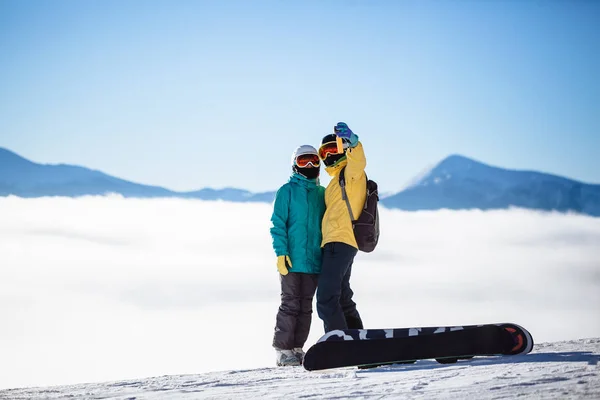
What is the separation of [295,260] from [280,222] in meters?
0.41

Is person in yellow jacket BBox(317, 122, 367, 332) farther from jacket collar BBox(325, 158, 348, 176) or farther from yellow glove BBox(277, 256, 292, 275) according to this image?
yellow glove BBox(277, 256, 292, 275)

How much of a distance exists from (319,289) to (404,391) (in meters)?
2.23

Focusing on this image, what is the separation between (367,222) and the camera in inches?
236

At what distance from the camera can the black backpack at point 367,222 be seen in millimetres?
5965

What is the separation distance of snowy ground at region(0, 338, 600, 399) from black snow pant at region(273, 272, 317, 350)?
498 millimetres

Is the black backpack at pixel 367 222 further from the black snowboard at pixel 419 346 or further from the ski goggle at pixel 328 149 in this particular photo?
the black snowboard at pixel 419 346

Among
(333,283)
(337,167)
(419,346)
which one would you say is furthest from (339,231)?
(419,346)

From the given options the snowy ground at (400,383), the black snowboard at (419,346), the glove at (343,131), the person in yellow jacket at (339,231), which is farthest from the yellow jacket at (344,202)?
the snowy ground at (400,383)

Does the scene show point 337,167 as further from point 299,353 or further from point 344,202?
point 299,353

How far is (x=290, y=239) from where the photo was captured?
629 cm

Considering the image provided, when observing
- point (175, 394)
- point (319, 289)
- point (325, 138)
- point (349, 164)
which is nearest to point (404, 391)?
point (175, 394)

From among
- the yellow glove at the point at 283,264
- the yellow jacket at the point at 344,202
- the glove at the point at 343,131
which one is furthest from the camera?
the yellow glove at the point at 283,264

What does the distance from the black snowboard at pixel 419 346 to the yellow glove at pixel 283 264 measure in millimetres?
1118

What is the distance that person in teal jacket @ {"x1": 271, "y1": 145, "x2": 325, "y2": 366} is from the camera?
244 inches
